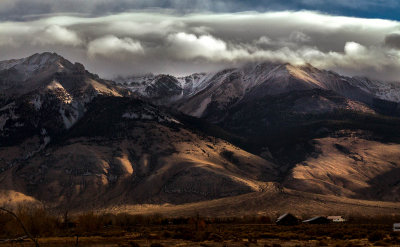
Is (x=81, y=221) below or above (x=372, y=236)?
below

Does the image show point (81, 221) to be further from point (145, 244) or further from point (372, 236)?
point (372, 236)

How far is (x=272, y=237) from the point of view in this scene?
10919 cm

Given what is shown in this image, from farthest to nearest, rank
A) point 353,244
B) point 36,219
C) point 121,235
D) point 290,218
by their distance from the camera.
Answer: point 290,218 → point 36,219 → point 121,235 → point 353,244

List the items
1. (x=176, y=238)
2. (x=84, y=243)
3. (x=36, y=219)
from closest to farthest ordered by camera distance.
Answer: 1. (x=84, y=243)
2. (x=176, y=238)
3. (x=36, y=219)

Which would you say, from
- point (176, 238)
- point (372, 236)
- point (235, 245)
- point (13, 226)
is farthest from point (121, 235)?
point (372, 236)

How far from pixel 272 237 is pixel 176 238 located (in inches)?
717

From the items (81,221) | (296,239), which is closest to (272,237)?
(296,239)

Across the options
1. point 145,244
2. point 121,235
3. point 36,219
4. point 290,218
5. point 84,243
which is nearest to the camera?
point 145,244

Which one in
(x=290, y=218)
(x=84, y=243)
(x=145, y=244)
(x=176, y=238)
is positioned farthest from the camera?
(x=290, y=218)

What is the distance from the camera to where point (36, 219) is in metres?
136

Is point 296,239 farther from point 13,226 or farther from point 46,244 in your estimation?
point 13,226

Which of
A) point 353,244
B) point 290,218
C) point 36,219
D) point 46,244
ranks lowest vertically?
point 290,218

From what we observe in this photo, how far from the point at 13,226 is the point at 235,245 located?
5791 cm

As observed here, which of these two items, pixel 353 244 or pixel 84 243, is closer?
pixel 353 244
